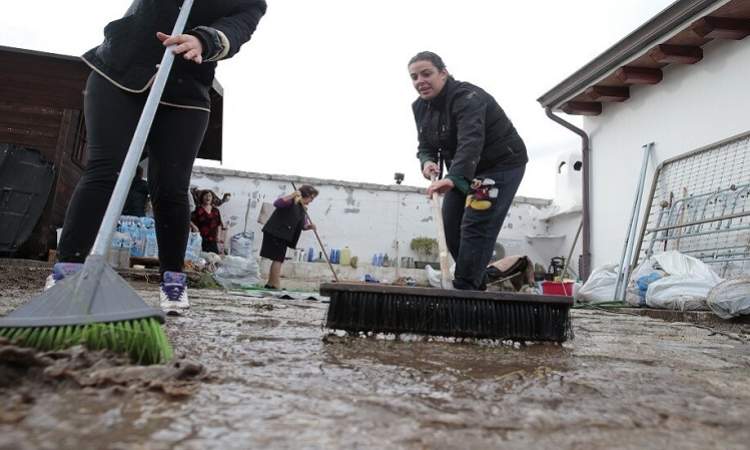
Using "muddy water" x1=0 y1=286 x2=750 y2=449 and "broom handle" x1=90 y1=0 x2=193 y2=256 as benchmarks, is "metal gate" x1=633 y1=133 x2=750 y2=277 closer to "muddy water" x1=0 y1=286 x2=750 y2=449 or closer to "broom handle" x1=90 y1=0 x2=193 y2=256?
"muddy water" x1=0 y1=286 x2=750 y2=449

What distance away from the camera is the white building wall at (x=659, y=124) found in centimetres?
562

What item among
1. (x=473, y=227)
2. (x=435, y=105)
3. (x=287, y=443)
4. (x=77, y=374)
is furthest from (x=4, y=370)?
(x=435, y=105)

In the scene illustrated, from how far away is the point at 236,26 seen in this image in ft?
7.15

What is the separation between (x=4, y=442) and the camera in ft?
2.10

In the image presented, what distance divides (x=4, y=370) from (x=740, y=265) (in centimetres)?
575

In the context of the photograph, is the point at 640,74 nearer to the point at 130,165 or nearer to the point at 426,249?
the point at 130,165

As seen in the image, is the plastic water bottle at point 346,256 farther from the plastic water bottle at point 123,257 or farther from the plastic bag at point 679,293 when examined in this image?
the plastic bag at point 679,293

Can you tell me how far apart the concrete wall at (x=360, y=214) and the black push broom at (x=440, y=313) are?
1074 centimetres

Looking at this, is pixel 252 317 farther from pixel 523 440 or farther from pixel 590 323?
pixel 590 323

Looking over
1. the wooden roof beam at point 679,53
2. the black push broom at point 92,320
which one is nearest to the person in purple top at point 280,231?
the wooden roof beam at point 679,53

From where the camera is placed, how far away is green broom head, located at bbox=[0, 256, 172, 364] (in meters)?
1.04

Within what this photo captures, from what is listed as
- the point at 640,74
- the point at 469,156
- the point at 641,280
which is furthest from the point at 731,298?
the point at 640,74

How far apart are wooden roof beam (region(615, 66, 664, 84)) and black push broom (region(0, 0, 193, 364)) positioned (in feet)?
22.2

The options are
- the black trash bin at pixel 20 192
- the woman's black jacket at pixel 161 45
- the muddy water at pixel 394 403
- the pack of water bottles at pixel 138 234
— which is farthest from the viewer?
the pack of water bottles at pixel 138 234
